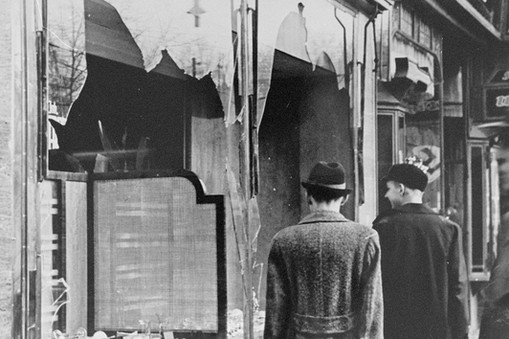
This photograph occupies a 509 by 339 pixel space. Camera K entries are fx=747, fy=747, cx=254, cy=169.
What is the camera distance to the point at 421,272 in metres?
3.48

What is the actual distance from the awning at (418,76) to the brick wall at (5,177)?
188 cm

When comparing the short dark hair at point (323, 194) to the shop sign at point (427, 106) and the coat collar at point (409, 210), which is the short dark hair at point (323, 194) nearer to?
the coat collar at point (409, 210)

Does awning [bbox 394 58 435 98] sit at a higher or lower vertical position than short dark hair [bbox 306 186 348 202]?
higher

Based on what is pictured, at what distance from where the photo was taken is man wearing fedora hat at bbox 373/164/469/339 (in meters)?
3.46

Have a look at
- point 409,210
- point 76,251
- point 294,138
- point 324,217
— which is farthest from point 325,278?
point 76,251

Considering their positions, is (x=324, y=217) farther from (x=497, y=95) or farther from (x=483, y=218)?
(x=497, y=95)

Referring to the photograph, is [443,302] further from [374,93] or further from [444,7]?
[444,7]

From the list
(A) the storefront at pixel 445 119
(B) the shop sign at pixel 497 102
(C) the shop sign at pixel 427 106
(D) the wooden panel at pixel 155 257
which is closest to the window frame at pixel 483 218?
(A) the storefront at pixel 445 119

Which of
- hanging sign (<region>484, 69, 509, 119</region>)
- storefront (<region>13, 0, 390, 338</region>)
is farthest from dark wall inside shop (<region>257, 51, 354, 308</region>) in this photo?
hanging sign (<region>484, 69, 509, 119</region>)

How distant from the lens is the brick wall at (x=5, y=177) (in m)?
3.38

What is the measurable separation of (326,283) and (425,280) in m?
0.47

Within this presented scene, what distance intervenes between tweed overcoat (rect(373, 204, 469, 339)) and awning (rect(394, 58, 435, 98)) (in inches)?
24.0

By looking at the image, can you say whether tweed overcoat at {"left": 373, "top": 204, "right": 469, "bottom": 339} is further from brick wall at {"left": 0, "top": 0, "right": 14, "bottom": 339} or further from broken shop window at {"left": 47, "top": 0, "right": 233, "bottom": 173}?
brick wall at {"left": 0, "top": 0, "right": 14, "bottom": 339}

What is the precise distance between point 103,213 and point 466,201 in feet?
5.79
